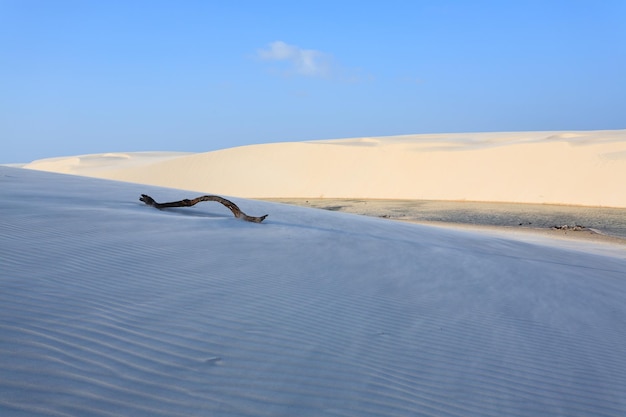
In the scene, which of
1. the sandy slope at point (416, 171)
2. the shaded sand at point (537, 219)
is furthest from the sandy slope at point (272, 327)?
the sandy slope at point (416, 171)

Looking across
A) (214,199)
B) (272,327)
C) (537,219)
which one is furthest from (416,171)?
(272,327)

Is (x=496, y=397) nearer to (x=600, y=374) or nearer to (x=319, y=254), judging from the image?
(x=600, y=374)

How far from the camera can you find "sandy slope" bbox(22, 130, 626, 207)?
81.9 ft

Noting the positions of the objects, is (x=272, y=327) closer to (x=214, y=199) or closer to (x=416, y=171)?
(x=214, y=199)

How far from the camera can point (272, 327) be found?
10.2 ft

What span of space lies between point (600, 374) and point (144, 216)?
4477 millimetres

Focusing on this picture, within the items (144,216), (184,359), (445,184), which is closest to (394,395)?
(184,359)

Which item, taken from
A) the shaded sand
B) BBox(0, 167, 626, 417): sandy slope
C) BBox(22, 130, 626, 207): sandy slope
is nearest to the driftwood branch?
BBox(0, 167, 626, 417): sandy slope

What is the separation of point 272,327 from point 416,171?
29.5 meters

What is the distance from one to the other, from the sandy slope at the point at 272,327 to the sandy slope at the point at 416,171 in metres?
20.2

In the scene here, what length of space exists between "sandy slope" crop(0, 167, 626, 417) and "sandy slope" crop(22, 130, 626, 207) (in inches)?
795

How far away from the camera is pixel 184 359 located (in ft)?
8.30

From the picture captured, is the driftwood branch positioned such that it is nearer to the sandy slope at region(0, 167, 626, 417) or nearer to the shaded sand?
the sandy slope at region(0, 167, 626, 417)

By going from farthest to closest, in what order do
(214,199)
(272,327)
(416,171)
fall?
(416,171)
(214,199)
(272,327)
